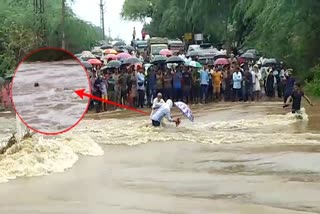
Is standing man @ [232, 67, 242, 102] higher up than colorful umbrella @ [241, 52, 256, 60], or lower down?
lower down

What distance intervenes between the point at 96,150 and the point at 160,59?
A: 1368 centimetres

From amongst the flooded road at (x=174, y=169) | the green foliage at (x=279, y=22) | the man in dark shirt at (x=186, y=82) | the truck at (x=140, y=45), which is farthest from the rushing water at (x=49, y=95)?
the truck at (x=140, y=45)

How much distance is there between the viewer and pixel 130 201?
34.2 feet

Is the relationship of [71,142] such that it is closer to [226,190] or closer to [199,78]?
[226,190]

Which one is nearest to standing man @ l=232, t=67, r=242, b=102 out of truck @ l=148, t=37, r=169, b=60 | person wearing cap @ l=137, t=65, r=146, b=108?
person wearing cap @ l=137, t=65, r=146, b=108

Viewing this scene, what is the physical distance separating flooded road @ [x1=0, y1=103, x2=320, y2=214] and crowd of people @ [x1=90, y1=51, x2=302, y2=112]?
5242mm

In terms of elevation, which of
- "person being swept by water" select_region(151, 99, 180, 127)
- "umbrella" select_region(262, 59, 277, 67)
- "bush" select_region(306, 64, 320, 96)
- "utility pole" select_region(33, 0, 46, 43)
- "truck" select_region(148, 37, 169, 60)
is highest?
"utility pole" select_region(33, 0, 46, 43)

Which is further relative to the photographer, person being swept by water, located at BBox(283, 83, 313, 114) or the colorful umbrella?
the colorful umbrella

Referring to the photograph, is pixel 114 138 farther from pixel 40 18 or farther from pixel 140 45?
pixel 140 45

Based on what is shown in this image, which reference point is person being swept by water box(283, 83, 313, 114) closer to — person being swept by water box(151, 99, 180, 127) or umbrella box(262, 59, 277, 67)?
person being swept by water box(151, 99, 180, 127)

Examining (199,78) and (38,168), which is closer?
(38,168)

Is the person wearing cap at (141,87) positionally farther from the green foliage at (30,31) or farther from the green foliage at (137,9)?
the green foliage at (137,9)

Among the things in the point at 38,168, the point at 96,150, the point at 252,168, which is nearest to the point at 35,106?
the point at 96,150

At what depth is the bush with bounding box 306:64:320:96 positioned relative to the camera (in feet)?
87.7
